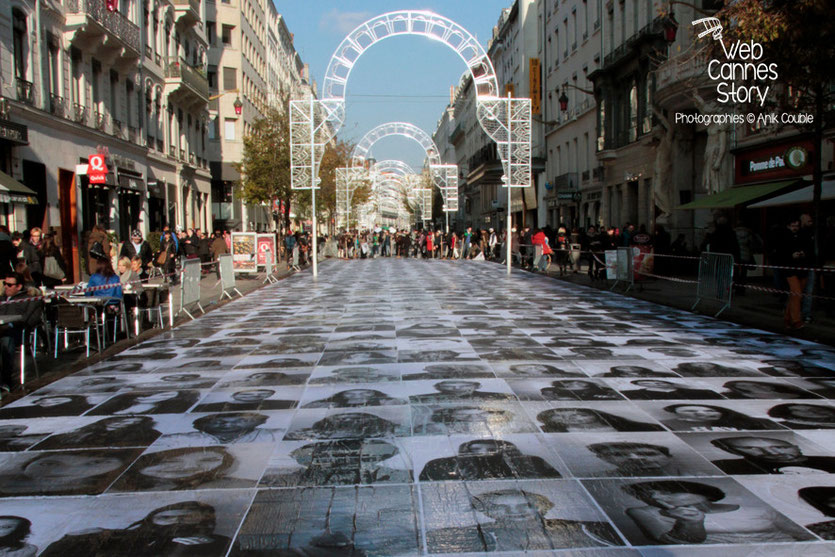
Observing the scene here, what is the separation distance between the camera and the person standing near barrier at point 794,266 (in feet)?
38.5

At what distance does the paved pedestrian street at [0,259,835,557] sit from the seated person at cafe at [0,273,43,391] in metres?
0.47

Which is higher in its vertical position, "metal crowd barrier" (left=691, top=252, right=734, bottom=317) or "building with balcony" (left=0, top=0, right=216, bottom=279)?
"building with balcony" (left=0, top=0, right=216, bottom=279)

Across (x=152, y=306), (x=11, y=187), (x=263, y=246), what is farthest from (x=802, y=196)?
(x=11, y=187)

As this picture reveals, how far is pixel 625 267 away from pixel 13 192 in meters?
15.6

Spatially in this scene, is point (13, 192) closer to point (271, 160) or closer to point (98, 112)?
point (98, 112)

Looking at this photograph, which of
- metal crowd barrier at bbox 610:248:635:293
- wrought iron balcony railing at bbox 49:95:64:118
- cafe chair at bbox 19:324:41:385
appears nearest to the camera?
cafe chair at bbox 19:324:41:385

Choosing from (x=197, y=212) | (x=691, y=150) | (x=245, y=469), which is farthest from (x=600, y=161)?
(x=245, y=469)

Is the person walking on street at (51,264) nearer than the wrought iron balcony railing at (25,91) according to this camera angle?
Yes

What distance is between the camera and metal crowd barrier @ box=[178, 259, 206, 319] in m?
14.7

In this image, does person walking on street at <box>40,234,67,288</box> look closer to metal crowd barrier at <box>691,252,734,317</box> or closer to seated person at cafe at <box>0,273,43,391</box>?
seated person at cafe at <box>0,273,43,391</box>

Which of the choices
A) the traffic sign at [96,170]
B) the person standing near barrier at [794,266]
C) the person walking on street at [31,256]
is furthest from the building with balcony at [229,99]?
the person standing near barrier at [794,266]

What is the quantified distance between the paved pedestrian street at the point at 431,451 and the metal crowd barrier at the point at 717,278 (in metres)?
3.16

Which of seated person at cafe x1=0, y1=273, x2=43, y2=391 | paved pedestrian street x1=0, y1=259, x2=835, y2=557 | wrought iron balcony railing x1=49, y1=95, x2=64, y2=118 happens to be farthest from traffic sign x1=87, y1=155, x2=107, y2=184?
seated person at cafe x1=0, y1=273, x2=43, y2=391

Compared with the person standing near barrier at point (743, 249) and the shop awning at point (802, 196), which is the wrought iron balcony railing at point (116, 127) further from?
the shop awning at point (802, 196)
